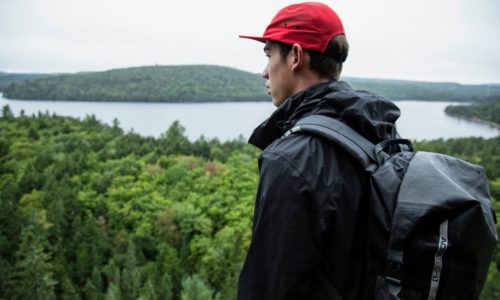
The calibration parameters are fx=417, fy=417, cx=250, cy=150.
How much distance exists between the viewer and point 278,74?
2.24 meters

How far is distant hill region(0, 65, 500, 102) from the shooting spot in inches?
5157

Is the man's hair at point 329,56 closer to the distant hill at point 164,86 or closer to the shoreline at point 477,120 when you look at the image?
the shoreline at point 477,120

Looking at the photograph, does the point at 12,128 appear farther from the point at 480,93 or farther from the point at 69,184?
the point at 480,93

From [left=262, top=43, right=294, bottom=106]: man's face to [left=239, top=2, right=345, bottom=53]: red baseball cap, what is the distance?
101 millimetres

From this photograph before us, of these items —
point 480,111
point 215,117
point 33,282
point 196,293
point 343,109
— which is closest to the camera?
point 343,109

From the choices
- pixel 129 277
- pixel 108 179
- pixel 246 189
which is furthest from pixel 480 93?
pixel 129 277

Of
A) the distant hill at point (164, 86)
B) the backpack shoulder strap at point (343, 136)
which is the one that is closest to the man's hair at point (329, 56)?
the backpack shoulder strap at point (343, 136)

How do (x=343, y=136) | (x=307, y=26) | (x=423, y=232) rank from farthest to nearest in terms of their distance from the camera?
(x=307, y=26) → (x=343, y=136) → (x=423, y=232)

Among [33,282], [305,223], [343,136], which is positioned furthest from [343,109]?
[33,282]

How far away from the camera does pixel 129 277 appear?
106 ft

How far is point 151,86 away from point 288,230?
475 ft

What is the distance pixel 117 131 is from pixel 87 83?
64.4m

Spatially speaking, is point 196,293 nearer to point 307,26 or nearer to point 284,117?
point 284,117

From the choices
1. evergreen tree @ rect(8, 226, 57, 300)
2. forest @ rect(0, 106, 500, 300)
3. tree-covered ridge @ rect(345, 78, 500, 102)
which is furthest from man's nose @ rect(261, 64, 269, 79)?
tree-covered ridge @ rect(345, 78, 500, 102)
